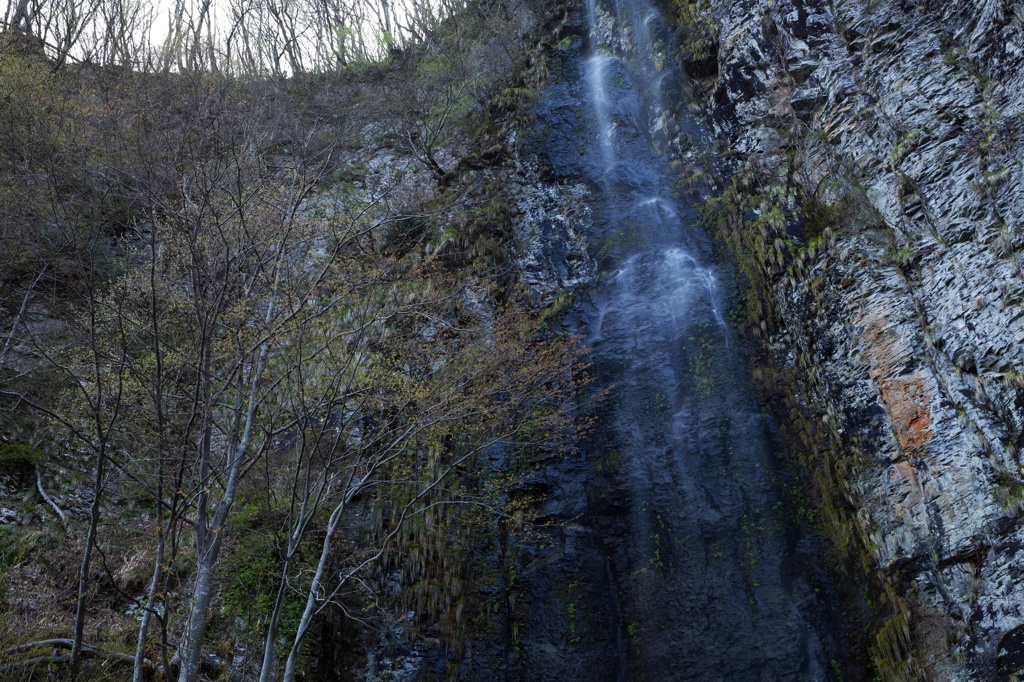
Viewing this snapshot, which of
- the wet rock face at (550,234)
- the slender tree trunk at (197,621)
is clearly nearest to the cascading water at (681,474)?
the wet rock face at (550,234)

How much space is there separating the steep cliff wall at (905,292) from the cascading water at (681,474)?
2.54 ft

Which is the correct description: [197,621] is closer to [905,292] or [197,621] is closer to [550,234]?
[905,292]

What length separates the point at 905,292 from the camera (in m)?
9.83

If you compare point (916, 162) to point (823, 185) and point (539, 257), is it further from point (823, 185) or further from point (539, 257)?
point (539, 257)

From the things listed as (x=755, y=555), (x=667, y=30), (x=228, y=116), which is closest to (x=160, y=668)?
(x=755, y=555)

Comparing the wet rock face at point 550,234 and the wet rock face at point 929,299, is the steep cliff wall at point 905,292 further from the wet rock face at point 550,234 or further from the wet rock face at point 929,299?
the wet rock face at point 550,234

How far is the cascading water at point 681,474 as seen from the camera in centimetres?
922

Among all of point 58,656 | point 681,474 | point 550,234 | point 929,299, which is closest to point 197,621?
point 58,656

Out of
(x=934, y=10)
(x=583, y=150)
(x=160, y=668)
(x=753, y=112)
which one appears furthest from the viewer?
(x=583, y=150)

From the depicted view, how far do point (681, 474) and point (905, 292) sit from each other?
4315 mm

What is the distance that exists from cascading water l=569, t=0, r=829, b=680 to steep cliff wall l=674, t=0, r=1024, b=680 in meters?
0.77

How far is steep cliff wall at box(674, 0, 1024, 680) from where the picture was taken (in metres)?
8.17

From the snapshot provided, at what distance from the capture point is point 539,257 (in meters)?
14.2

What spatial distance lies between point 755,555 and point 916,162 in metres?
6.51
